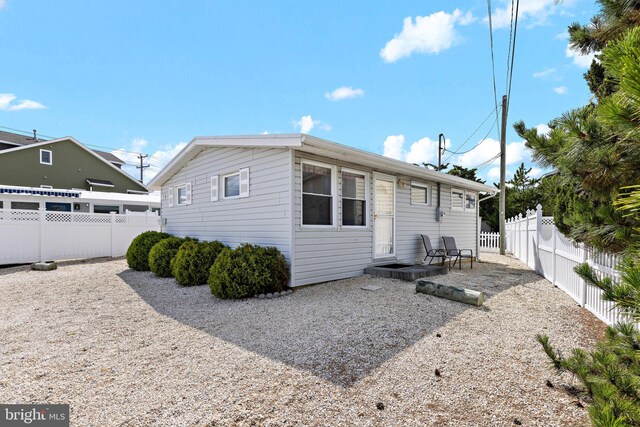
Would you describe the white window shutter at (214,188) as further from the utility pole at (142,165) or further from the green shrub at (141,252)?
the utility pole at (142,165)

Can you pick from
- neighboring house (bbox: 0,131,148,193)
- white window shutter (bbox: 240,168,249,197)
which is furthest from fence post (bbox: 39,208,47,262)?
neighboring house (bbox: 0,131,148,193)

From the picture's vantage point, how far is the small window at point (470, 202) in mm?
11664

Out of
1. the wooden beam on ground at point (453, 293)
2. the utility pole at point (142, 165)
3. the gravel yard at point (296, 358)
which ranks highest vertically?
the utility pole at point (142, 165)

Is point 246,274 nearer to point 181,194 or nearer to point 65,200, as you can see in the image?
point 181,194

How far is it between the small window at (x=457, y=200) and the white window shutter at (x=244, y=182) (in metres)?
7.17

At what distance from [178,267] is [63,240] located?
6831mm

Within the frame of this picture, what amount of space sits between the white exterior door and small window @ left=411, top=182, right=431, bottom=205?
1.06 m

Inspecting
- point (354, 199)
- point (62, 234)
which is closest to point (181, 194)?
point (62, 234)

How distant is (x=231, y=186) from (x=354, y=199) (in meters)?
3.04

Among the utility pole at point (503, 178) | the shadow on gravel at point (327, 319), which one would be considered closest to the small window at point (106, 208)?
the shadow on gravel at point (327, 319)

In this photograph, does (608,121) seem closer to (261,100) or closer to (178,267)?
(178,267)

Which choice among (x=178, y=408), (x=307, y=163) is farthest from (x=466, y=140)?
(x=178, y=408)

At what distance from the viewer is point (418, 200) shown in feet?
31.0

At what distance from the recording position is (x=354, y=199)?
293 inches
